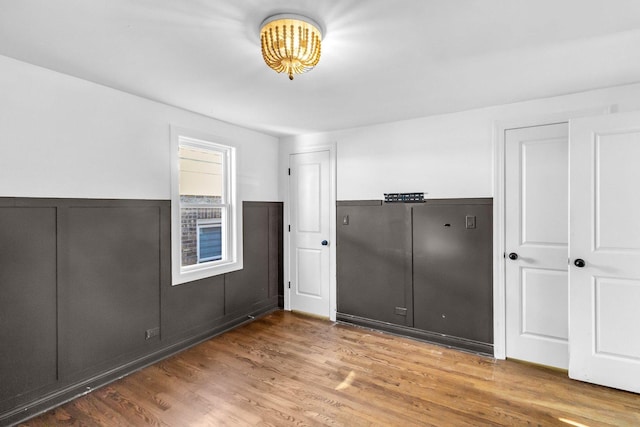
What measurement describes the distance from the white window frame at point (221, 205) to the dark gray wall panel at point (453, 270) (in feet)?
6.84

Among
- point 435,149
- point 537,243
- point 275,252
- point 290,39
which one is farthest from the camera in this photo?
point 275,252

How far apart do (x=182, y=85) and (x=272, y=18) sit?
1274 millimetres

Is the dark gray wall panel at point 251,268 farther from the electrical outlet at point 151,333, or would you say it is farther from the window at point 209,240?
the electrical outlet at point 151,333

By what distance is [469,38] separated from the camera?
6.09 feet

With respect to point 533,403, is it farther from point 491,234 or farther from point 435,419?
point 491,234

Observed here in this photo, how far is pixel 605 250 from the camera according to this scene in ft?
8.19

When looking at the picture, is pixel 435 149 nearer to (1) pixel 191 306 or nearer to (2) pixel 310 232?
(2) pixel 310 232

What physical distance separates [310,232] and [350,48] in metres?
2.65

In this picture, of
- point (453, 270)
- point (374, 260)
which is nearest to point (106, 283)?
point (374, 260)

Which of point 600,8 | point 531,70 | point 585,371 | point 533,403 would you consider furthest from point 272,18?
point 585,371

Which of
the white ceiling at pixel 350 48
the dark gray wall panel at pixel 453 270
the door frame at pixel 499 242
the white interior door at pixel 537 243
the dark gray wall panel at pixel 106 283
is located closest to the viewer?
the white ceiling at pixel 350 48

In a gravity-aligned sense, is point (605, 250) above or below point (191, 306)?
above

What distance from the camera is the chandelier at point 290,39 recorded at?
1622 millimetres

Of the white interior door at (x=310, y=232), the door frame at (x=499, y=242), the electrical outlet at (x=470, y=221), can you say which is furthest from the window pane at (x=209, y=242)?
the door frame at (x=499, y=242)
